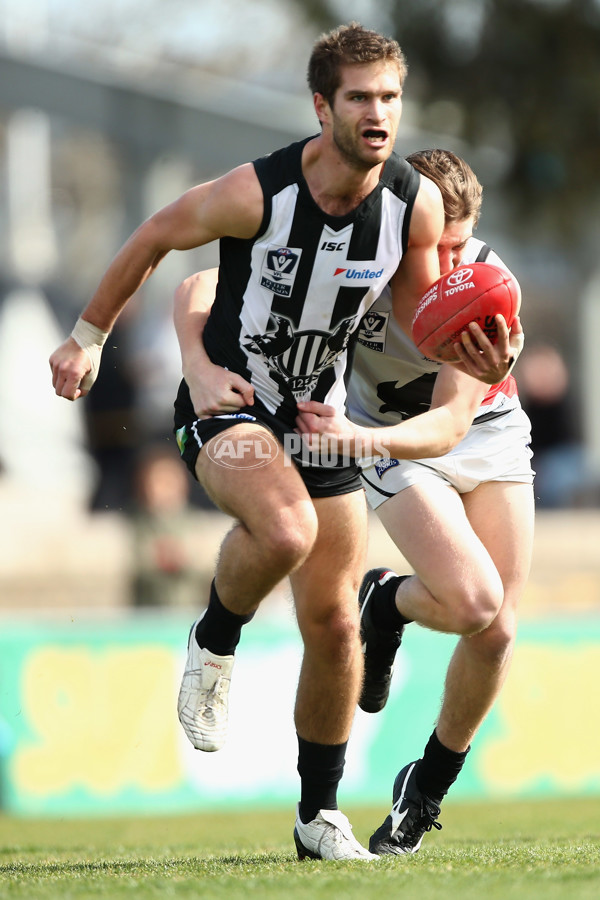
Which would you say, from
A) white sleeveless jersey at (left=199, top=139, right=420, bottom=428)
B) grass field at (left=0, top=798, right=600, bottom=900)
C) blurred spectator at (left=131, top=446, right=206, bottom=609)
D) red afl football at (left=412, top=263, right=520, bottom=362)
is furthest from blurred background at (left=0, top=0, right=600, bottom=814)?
red afl football at (left=412, top=263, right=520, bottom=362)

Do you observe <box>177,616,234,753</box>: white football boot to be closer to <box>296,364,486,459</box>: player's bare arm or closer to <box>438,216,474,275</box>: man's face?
<box>296,364,486,459</box>: player's bare arm

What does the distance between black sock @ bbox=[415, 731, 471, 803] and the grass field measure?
10.8 inches

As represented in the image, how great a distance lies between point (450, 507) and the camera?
566cm

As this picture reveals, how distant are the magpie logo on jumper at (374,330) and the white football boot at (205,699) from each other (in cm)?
150

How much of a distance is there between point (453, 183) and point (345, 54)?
0.76 metres

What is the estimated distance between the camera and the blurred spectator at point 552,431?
1188 cm

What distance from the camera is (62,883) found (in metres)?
4.78

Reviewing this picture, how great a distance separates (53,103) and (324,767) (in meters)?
8.78

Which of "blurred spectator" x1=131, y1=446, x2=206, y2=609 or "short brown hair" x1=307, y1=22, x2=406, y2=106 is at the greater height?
"short brown hair" x1=307, y1=22, x2=406, y2=106

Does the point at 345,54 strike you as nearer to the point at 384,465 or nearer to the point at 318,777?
the point at 384,465

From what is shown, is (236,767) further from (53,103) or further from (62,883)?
(53,103)

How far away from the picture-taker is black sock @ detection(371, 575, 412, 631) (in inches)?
242

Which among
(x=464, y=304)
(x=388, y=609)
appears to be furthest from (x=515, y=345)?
(x=388, y=609)

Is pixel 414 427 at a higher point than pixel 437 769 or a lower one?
higher
